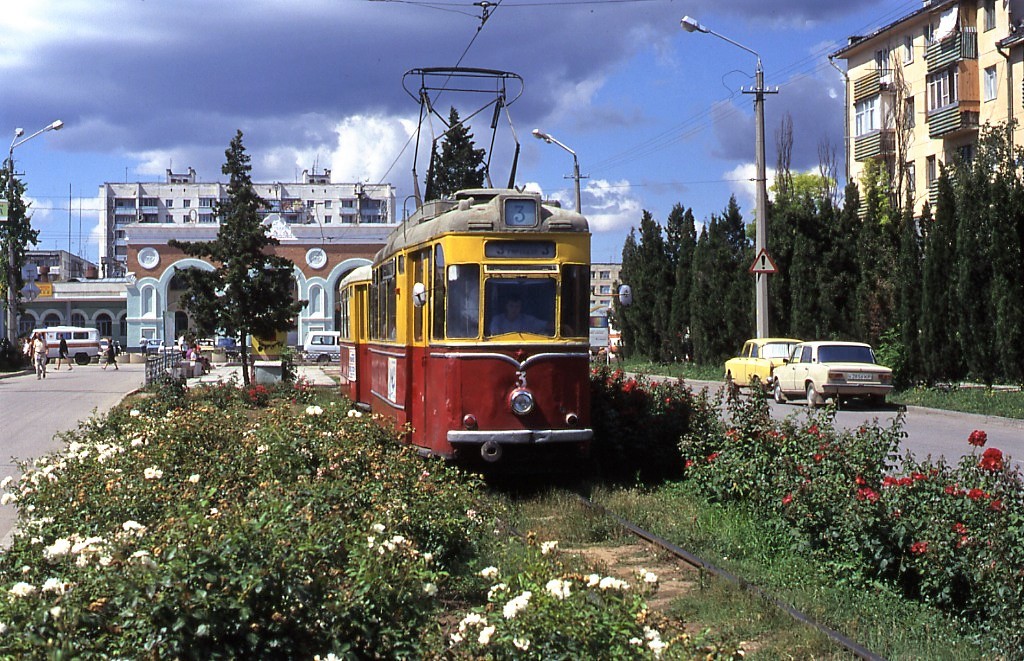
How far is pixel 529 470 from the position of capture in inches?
490

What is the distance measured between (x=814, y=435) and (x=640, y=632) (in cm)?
609

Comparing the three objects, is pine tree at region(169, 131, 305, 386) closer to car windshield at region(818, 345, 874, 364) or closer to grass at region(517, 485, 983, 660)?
car windshield at region(818, 345, 874, 364)

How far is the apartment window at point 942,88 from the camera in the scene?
145 ft

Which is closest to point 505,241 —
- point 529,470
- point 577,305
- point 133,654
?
point 577,305

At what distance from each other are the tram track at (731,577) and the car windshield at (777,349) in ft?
60.2

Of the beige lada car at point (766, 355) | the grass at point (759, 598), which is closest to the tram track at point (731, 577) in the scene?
the grass at point (759, 598)

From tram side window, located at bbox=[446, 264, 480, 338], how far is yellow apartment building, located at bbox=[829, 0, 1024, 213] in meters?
29.8

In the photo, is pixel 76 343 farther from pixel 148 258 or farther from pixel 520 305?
pixel 520 305

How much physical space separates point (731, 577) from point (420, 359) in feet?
18.1

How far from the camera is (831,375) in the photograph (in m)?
25.2

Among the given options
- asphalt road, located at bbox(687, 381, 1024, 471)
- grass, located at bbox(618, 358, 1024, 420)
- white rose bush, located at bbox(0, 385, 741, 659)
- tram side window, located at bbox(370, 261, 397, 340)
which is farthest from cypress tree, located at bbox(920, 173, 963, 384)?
white rose bush, located at bbox(0, 385, 741, 659)

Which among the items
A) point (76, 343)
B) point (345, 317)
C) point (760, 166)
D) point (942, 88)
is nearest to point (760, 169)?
point (760, 166)

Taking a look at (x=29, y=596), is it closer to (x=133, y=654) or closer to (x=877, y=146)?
(x=133, y=654)

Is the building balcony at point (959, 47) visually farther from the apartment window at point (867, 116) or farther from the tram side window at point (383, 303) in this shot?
the tram side window at point (383, 303)
